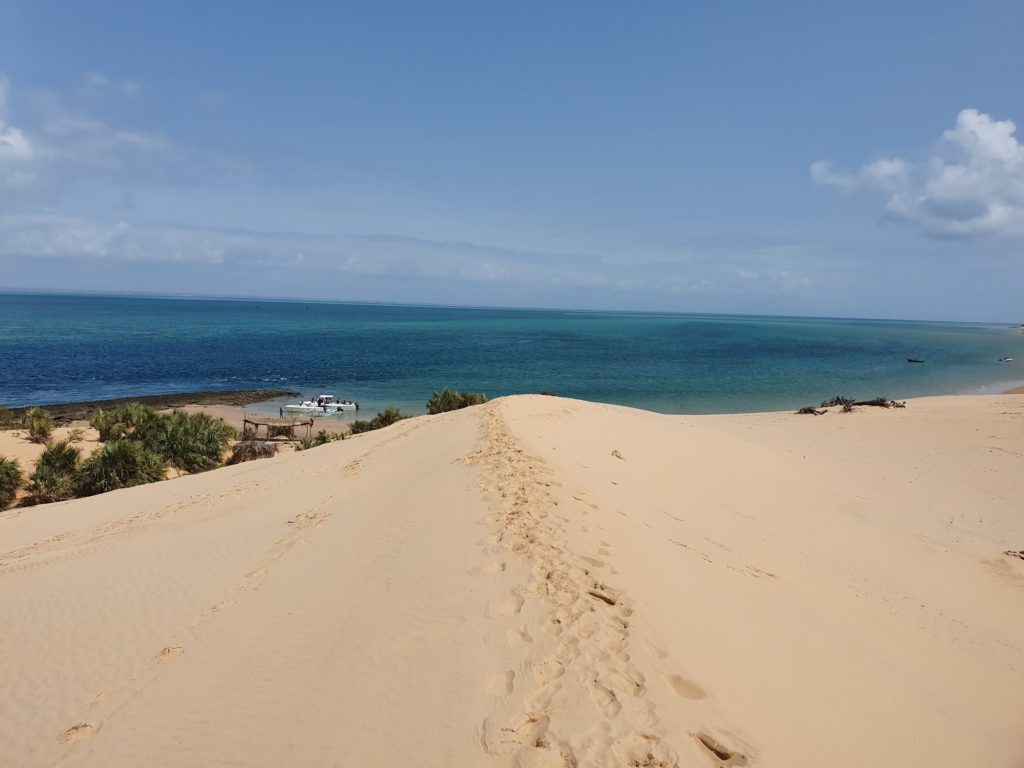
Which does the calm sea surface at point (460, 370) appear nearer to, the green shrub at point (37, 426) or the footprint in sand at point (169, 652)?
the green shrub at point (37, 426)

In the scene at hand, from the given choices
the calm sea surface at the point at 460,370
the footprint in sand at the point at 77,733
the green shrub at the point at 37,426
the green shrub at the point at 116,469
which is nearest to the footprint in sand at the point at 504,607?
the footprint in sand at the point at 77,733

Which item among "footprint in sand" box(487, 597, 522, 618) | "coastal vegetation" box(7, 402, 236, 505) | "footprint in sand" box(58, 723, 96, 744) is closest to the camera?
"footprint in sand" box(58, 723, 96, 744)

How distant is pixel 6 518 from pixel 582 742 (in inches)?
579

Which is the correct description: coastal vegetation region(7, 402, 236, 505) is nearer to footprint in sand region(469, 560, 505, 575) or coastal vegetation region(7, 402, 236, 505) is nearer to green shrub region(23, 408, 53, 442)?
green shrub region(23, 408, 53, 442)

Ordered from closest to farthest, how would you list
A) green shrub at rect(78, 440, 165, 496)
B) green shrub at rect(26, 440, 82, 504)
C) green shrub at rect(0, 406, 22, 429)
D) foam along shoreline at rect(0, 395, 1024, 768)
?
foam along shoreline at rect(0, 395, 1024, 768) < green shrub at rect(26, 440, 82, 504) < green shrub at rect(78, 440, 165, 496) < green shrub at rect(0, 406, 22, 429)

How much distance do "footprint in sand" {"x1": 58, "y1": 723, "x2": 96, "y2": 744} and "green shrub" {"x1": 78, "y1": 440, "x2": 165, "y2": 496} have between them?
13.1 metres

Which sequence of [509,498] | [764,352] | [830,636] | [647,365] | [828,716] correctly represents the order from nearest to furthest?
1. [828,716]
2. [830,636]
3. [509,498]
4. [647,365]
5. [764,352]

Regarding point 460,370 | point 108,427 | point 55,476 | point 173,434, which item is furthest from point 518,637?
point 460,370

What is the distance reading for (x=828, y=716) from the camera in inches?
175

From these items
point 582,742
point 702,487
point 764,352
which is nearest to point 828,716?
point 582,742

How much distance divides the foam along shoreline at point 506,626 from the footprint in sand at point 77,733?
4cm

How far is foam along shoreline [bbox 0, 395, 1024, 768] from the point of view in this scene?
4020 mm

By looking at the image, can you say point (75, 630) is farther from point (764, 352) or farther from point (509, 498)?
point (764, 352)

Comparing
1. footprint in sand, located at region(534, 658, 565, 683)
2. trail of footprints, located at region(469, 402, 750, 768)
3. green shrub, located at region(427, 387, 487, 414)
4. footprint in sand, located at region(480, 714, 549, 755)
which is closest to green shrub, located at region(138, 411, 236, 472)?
green shrub, located at region(427, 387, 487, 414)
